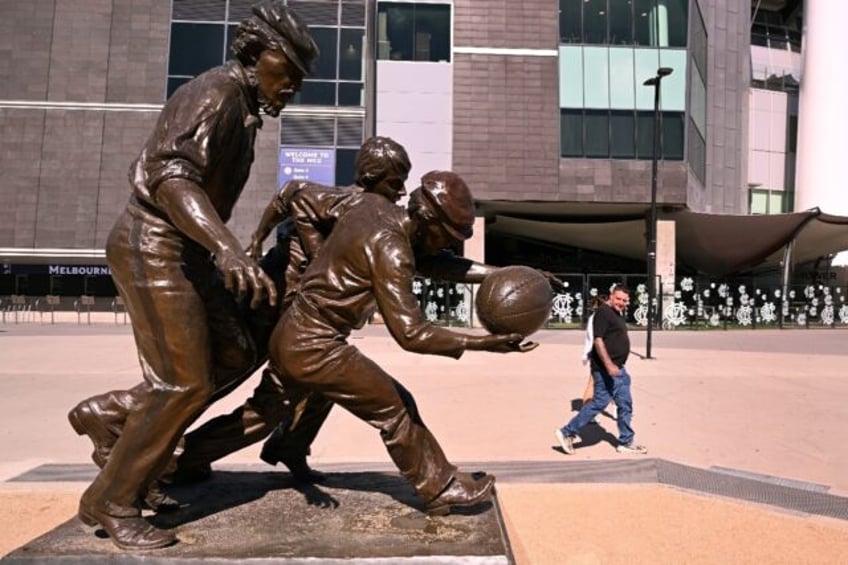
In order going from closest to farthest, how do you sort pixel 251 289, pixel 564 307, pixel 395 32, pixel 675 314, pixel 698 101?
pixel 251 289 < pixel 564 307 < pixel 675 314 < pixel 395 32 < pixel 698 101

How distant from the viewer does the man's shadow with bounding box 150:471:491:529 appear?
378cm

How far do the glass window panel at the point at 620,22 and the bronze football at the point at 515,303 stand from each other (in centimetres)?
2953

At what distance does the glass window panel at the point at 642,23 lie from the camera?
98.9 ft

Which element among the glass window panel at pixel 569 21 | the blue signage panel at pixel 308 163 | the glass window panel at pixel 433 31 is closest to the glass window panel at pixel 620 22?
the glass window panel at pixel 569 21

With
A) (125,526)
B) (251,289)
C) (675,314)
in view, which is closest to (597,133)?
(675,314)

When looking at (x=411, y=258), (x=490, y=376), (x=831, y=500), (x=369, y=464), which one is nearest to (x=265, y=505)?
(x=411, y=258)

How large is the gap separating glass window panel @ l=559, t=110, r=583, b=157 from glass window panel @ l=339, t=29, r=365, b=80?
923 centimetres

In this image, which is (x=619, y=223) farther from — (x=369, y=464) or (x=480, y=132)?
(x=369, y=464)

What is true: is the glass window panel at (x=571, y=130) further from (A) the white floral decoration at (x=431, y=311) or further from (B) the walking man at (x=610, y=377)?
(B) the walking man at (x=610, y=377)

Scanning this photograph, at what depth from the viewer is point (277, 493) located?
4211 millimetres

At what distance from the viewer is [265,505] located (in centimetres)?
395

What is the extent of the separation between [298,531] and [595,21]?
30753mm

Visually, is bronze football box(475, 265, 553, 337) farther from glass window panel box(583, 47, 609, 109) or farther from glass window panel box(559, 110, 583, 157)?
glass window panel box(583, 47, 609, 109)

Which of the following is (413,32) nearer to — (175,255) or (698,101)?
(698,101)
